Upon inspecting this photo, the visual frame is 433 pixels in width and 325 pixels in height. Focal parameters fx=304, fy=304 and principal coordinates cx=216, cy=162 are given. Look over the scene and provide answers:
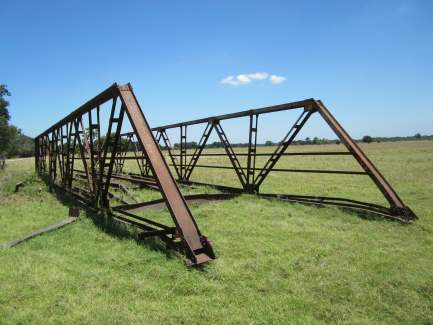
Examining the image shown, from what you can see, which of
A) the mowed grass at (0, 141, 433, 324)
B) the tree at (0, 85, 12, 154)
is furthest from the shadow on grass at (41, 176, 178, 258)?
the tree at (0, 85, 12, 154)

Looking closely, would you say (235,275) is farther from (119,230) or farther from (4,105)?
(4,105)

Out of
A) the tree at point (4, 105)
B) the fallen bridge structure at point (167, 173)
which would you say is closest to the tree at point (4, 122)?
the tree at point (4, 105)

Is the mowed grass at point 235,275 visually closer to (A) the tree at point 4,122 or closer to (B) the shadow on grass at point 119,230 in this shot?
(B) the shadow on grass at point 119,230

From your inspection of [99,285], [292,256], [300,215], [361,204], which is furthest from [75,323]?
[361,204]

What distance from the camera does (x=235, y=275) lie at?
3.41 m

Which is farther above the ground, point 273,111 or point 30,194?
point 273,111

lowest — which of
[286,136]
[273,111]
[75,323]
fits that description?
[75,323]

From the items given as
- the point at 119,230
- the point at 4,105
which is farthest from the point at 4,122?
the point at 119,230

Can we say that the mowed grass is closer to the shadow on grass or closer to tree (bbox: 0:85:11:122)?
the shadow on grass

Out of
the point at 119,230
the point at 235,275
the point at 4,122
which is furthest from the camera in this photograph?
the point at 4,122

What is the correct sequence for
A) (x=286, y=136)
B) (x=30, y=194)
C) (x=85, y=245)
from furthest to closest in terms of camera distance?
(x=30, y=194) → (x=286, y=136) → (x=85, y=245)

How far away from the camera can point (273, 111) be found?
798cm

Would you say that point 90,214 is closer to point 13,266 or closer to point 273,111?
point 13,266

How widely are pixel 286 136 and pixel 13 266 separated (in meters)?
6.10
